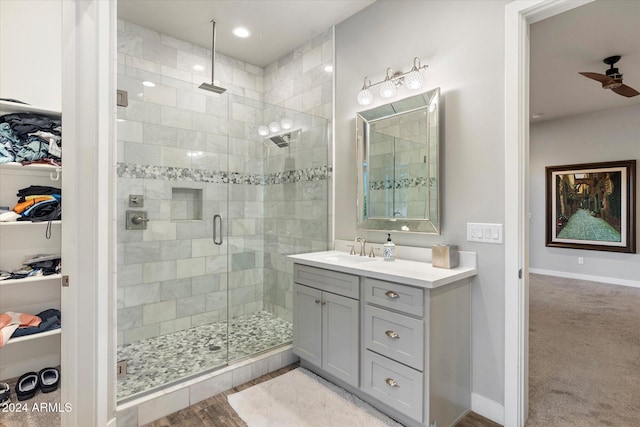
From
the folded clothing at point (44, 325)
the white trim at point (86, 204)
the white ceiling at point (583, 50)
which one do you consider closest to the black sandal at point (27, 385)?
the folded clothing at point (44, 325)

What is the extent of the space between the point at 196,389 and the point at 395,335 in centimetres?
132

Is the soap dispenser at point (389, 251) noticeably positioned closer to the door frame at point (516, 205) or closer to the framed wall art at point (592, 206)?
the door frame at point (516, 205)

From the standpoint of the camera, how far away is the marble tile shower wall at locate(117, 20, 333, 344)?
262 cm

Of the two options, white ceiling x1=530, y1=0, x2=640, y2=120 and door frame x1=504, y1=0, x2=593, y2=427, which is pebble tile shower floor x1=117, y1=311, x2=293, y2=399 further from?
white ceiling x1=530, y1=0, x2=640, y2=120

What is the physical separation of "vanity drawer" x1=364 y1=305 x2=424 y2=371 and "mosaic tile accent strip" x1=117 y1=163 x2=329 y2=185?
59.4 inches

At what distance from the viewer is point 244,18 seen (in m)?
2.88

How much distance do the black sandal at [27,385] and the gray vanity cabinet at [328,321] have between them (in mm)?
1739

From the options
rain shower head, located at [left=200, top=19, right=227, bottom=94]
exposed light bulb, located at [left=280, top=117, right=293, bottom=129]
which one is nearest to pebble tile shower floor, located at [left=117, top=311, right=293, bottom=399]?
exposed light bulb, located at [left=280, top=117, right=293, bottom=129]

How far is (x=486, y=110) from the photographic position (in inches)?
78.2

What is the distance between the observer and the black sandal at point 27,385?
6.79 ft

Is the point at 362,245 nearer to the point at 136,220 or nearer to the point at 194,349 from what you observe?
the point at 194,349

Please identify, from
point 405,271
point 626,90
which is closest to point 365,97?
point 405,271

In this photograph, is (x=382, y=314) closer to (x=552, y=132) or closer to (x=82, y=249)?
(x=82, y=249)

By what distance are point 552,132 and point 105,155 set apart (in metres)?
6.95
